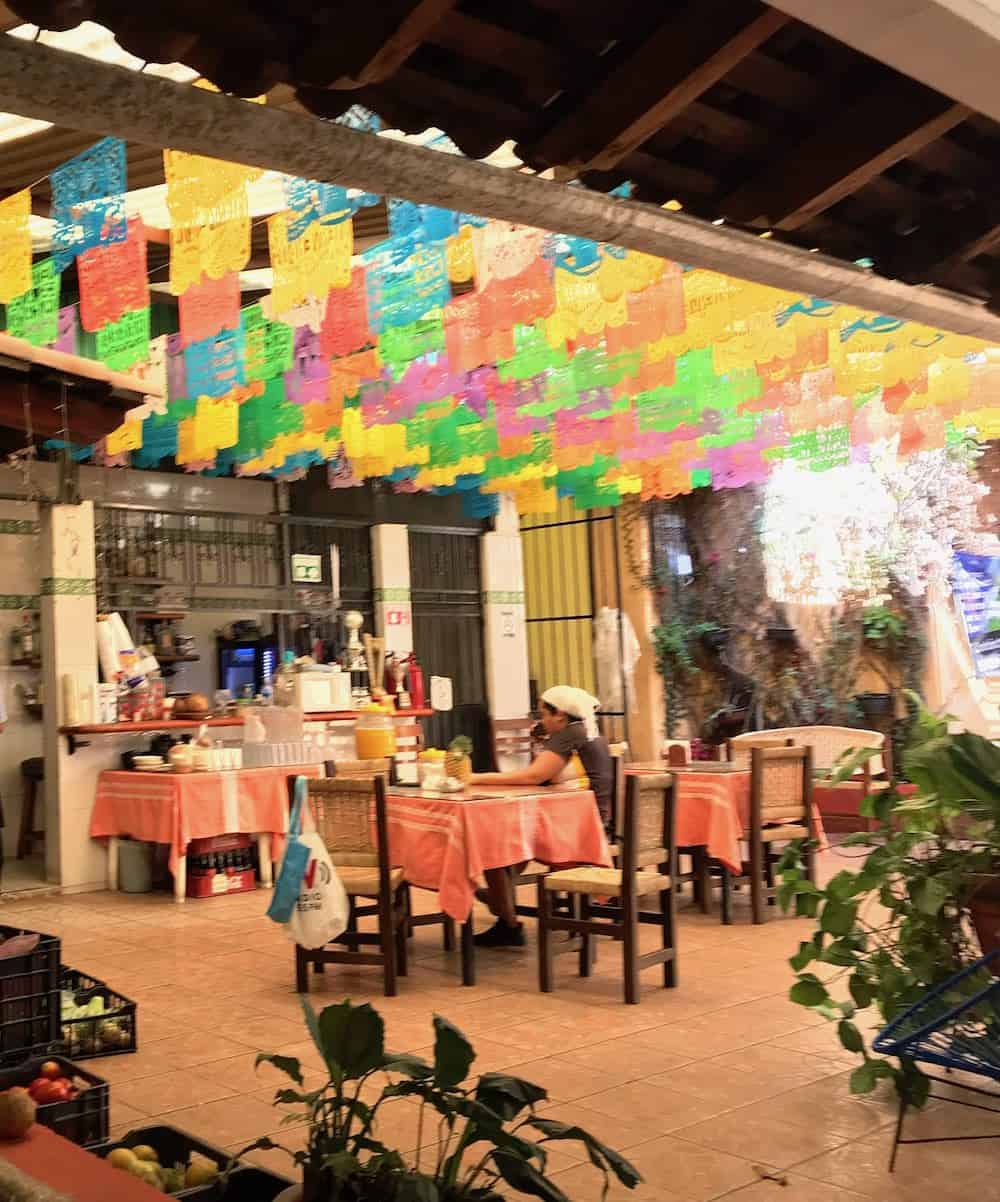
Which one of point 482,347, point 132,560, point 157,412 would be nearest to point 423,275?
point 482,347

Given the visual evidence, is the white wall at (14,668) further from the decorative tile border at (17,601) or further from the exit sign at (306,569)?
the exit sign at (306,569)

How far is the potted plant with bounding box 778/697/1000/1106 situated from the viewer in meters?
3.64

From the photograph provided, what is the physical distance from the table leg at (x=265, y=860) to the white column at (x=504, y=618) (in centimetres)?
382

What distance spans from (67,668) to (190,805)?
4.96 ft

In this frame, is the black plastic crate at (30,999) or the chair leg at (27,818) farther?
the chair leg at (27,818)

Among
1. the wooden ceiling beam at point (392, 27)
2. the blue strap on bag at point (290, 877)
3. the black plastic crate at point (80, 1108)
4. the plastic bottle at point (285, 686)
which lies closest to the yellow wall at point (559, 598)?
the plastic bottle at point (285, 686)

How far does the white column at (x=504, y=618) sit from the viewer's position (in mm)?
12266

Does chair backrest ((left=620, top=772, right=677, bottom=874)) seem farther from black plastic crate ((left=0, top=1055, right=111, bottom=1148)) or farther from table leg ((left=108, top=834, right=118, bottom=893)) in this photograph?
table leg ((left=108, top=834, right=118, bottom=893))

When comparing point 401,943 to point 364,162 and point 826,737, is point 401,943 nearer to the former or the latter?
point 364,162

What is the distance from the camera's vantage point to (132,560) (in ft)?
33.3

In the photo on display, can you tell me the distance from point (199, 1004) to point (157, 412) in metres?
3.70

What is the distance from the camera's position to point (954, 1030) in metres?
3.47

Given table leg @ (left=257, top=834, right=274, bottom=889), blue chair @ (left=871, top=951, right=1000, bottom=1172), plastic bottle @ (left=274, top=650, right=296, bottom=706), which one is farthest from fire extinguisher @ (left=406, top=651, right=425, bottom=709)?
blue chair @ (left=871, top=951, right=1000, bottom=1172)

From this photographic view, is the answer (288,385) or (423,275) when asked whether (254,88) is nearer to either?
(423,275)
